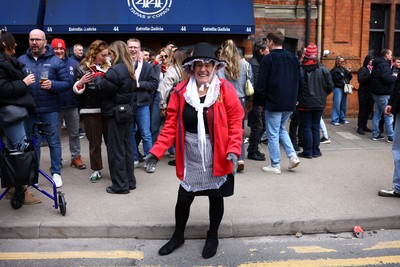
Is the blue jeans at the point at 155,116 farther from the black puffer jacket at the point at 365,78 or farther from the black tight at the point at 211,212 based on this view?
the black puffer jacket at the point at 365,78

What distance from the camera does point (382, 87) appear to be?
945cm

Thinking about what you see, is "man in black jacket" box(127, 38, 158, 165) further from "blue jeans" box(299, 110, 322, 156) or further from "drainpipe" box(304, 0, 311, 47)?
"drainpipe" box(304, 0, 311, 47)

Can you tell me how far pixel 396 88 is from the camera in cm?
561

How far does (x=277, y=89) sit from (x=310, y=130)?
5.54 feet

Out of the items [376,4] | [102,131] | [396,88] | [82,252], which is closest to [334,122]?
[376,4]

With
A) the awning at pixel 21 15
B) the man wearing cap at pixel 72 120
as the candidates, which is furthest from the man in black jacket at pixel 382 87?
the awning at pixel 21 15

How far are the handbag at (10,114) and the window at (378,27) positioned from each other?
10747 millimetres

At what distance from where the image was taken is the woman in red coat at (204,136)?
4102mm

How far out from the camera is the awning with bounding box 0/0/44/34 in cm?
1084

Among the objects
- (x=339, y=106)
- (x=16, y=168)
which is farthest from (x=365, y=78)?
(x=16, y=168)

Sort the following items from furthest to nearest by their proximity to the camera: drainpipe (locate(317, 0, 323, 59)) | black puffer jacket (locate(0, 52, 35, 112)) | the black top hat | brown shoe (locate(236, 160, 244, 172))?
drainpipe (locate(317, 0, 323, 59)) → brown shoe (locate(236, 160, 244, 172)) → black puffer jacket (locate(0, 52, 35, 112)) → the black top hat

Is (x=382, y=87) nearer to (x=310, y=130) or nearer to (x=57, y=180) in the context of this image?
(x=310, y=130)

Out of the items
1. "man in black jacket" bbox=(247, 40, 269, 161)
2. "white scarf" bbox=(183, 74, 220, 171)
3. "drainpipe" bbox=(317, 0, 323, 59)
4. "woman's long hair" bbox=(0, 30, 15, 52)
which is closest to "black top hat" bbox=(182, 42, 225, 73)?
"white scarf" bbox=(183, 74, 220, 171)

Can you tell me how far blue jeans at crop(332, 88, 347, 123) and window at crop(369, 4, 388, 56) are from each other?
2.25 metres
